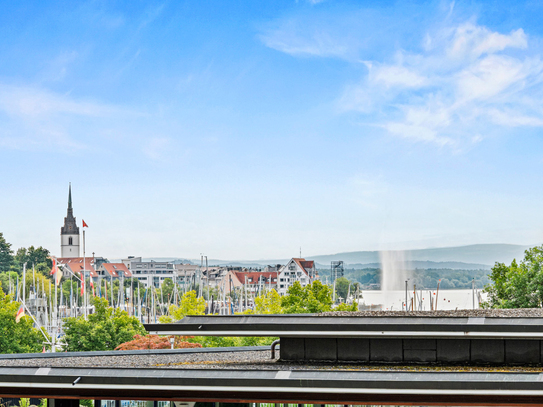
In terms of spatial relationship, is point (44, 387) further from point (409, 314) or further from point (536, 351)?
point (536, 351)

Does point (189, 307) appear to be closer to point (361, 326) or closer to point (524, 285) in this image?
point (524, 285)

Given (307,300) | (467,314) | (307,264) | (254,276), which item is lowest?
(254,276)

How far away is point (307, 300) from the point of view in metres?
57.2

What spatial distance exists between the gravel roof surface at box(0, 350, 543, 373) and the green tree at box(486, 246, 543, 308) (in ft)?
92.0

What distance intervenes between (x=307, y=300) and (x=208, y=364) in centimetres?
4152

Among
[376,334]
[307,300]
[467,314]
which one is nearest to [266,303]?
[307,300]

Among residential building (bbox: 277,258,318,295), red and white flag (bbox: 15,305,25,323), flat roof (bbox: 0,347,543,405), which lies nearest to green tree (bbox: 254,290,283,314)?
red and white flag (bbox: 15,305,25,323)

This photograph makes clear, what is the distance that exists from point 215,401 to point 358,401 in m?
3.39

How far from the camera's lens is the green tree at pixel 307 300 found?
56062mm

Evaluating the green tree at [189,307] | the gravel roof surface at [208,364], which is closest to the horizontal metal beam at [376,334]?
the gravel roof surface at [208,364]

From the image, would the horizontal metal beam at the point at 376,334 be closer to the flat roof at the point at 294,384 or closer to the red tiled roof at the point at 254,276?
the flat roof at the point at 294,384

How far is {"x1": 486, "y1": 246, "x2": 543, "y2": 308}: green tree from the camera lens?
4112 cm

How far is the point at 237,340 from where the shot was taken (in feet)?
175

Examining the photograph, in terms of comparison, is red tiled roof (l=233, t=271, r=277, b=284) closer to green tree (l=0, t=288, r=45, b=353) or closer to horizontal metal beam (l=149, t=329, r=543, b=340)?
green tree (l=0, t=288, r=45, b=353)
